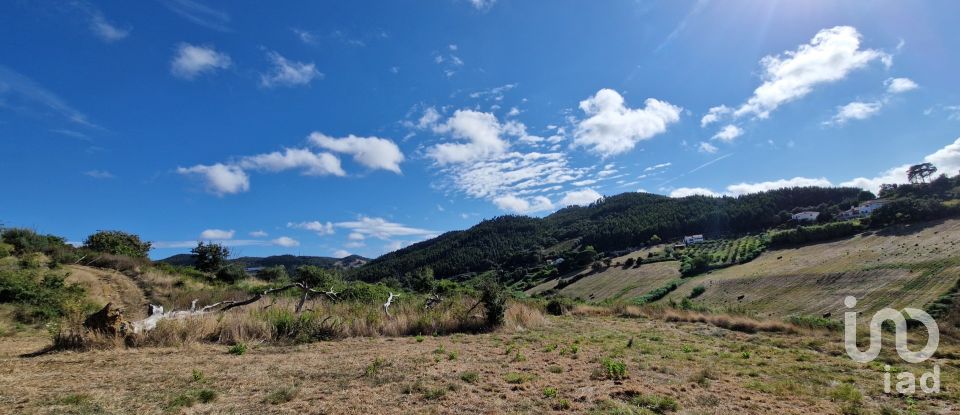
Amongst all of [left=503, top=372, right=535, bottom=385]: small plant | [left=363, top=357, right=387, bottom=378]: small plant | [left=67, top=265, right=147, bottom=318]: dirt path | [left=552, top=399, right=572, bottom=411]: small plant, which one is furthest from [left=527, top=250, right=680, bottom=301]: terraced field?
[left=552, top=399, right=572, bottom=411]: small plant

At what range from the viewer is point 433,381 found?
273 inches

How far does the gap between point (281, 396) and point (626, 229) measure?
140 m

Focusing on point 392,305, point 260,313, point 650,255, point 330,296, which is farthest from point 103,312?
point 650,255

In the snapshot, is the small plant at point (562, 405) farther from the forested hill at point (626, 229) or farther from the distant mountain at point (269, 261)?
the forested hill at point (626, 229)

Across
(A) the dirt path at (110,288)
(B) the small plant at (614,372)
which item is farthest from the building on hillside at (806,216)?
(A) the dirt path at (110,288)

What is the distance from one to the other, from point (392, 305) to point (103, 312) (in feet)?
28.6

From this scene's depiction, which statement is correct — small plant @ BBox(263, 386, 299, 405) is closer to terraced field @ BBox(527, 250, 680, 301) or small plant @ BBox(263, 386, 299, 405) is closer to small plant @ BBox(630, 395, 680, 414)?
small plant @ BBox(630, 395, 680, 414)

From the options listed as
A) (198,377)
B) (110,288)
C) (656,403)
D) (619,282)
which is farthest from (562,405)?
(619,282)

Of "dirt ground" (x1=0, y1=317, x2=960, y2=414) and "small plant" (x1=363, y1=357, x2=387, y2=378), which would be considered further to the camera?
"small plant" (x1=363, y1=357, x2=387, y2=378)

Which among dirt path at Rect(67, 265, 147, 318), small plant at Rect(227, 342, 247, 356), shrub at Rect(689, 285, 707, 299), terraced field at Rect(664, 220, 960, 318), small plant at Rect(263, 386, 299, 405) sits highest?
dirt path at Rect(67, 265, 147, 318)

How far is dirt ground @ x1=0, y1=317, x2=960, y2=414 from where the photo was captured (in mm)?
5566

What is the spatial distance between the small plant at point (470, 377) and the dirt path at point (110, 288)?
14203 millimetres

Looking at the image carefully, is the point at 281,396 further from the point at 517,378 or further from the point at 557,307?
the point at 557,307

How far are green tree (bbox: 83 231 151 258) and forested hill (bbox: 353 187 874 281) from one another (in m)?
74.6
